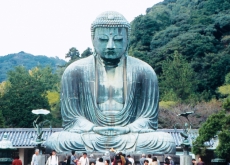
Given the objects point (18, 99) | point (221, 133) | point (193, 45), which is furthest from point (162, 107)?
point (221, 133)

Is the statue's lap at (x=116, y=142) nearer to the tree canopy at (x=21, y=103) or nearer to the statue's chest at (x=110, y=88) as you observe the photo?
the statue's chest at (x=110, y=88)

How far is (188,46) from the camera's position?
149ft

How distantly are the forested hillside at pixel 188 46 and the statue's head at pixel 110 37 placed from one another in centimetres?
1954

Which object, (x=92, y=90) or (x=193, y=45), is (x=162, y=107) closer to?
(x=193, y=45)

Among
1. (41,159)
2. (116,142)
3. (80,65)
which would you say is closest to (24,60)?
(80,65)

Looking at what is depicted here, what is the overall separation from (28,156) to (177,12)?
29.4m

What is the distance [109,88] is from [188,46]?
26855 millimetres

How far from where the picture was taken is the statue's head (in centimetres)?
1880

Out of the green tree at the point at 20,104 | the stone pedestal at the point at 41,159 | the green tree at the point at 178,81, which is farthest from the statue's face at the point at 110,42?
the green tree at the point at 178,81

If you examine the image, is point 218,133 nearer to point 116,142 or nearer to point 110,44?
point 116,142

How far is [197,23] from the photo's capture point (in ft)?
165

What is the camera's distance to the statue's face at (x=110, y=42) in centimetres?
1877

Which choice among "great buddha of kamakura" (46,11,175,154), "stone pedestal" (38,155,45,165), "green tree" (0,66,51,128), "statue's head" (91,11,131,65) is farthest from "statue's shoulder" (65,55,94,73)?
"green tree" (0,66,51,128)

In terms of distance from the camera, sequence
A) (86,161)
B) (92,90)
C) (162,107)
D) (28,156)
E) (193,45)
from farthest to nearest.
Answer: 1. (193,45)
2. (162,107)
3. (28,156)
4. (92,90)
5. (86,161)
